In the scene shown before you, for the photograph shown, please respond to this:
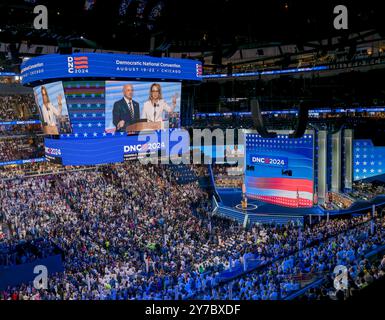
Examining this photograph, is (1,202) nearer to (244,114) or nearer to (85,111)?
(85,111)

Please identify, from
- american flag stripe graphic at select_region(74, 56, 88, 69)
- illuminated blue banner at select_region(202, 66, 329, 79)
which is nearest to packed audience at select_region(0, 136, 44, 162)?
american flag stripe graphic at select_region(74, 56, 88, 69)

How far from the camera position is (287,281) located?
1069cm

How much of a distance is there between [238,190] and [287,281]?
18089mm

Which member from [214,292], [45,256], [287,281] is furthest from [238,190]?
[214,292]

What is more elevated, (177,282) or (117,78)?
(117,78)

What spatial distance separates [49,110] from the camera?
17.8m

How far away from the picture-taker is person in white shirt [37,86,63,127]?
17219 mm

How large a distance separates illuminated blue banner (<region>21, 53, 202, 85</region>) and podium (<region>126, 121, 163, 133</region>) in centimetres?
199

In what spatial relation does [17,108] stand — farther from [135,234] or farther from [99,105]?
[135,234]

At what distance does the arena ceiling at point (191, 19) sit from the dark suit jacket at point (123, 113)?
2.92 metres

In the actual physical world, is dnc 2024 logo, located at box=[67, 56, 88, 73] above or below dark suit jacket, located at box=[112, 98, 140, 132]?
above

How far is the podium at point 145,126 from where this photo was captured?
17.9 metres

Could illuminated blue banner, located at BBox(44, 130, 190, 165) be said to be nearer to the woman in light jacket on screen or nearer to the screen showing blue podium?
the woman in light jacket on screen
